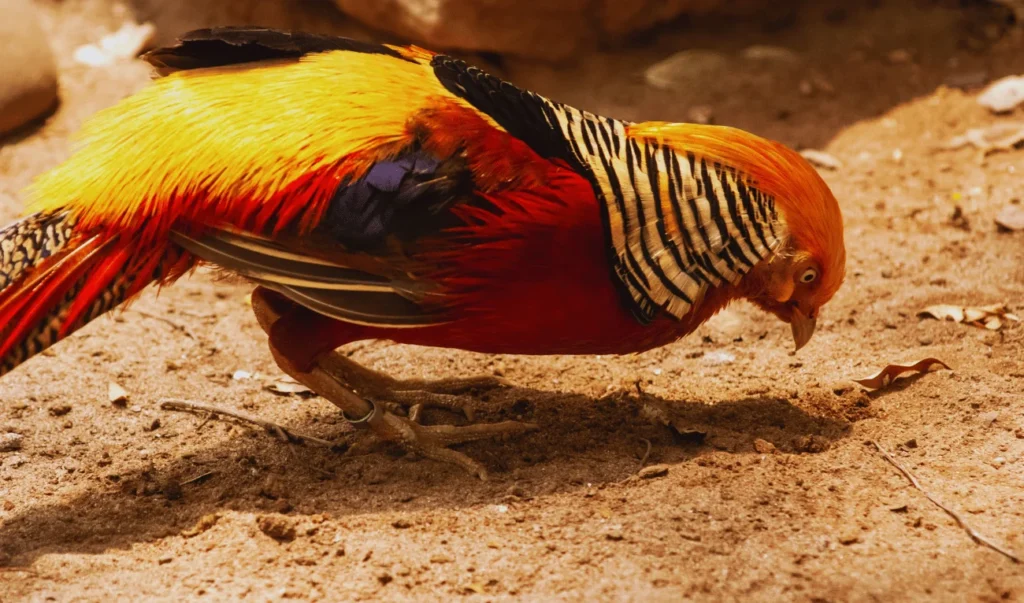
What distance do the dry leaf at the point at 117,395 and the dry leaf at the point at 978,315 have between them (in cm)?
304

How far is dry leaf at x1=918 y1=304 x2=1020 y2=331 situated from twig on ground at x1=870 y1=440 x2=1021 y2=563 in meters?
1.04

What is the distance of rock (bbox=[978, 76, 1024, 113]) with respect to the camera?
19.6ft

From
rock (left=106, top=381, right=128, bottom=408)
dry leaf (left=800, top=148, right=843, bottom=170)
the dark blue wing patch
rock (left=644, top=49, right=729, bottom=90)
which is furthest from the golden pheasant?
rock (left=644, top=49, right=729, bottom=90)

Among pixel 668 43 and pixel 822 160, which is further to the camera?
pixel 668 43

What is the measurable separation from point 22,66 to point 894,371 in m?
4.71

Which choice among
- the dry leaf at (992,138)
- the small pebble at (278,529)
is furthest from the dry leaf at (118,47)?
the dry leaf at (992,138)

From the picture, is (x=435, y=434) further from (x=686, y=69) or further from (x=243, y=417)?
(x=686, y=69)

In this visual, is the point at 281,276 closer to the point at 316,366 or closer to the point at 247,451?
the point at 316,366

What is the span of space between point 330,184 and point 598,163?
77cm

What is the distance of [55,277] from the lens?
3.19m

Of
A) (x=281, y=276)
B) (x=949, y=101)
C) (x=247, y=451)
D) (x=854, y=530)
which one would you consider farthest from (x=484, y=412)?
(x=949, y=101)

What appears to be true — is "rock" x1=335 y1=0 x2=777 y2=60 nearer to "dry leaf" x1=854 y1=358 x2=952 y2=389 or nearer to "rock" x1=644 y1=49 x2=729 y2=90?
"rock" x1=644 y1=49 x2=729 y2=90

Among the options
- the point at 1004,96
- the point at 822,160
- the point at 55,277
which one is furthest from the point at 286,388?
the point at 1004,96

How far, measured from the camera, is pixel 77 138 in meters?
3.47
